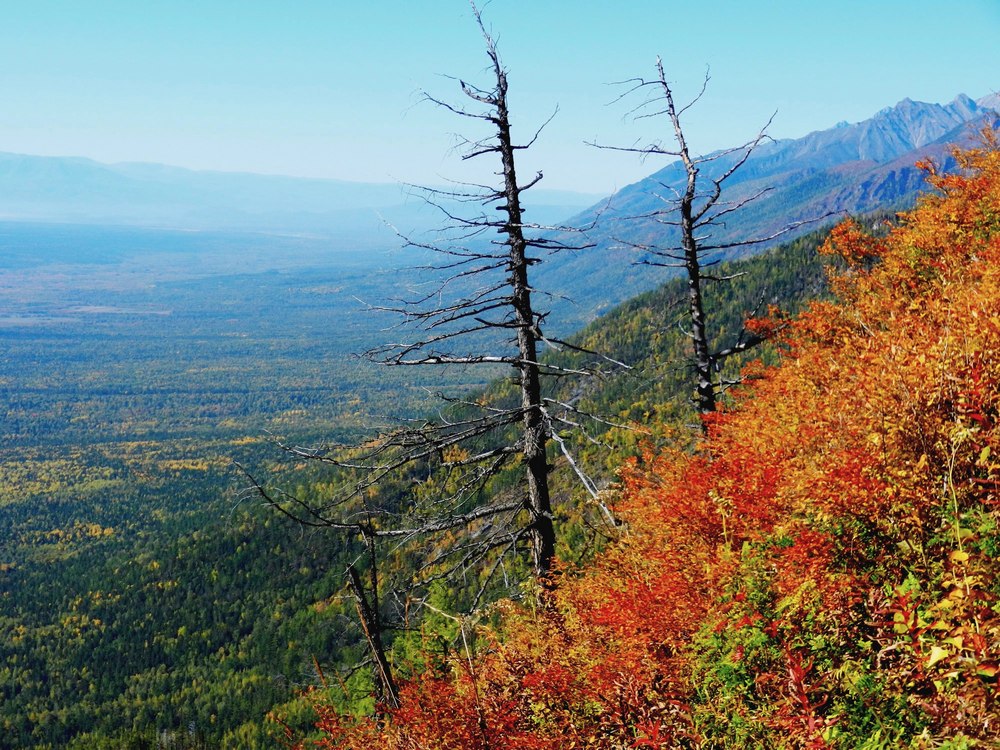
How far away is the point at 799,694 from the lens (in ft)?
18.1

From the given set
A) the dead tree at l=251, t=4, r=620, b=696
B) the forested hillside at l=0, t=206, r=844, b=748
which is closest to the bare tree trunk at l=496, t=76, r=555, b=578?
the dead tree at l=251, t=4, r=620, b=696

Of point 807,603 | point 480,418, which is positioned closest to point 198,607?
→ point 480,418

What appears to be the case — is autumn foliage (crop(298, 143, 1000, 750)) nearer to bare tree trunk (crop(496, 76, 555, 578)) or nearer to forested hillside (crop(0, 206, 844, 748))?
bare tree trunk (crop(496, 76, 555, 578))

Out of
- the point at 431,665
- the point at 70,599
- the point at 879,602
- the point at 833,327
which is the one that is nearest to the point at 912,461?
the point at 879,602

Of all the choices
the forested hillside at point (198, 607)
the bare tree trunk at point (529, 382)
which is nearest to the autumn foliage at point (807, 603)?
the bare tree trunk at point (529, 382)

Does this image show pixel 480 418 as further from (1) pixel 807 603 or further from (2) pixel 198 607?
(2) pixel 198 607

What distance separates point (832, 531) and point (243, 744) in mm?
64581

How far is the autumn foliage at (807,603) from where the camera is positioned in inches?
203

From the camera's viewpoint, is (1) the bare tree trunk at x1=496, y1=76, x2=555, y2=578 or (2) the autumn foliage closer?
(2) the autumn foliage

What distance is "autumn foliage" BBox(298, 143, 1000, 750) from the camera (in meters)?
5.15

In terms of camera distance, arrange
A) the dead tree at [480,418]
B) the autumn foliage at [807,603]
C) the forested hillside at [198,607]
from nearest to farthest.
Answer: the autumn foliage at [807,603]
the dead tree at [480,418]
the forested hillside at [198,607]

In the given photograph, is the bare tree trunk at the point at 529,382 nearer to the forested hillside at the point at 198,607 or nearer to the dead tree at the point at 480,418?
the dead tree at the point at 480,418

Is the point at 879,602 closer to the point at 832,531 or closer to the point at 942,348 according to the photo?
the point at 832,531

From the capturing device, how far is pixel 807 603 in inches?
241
